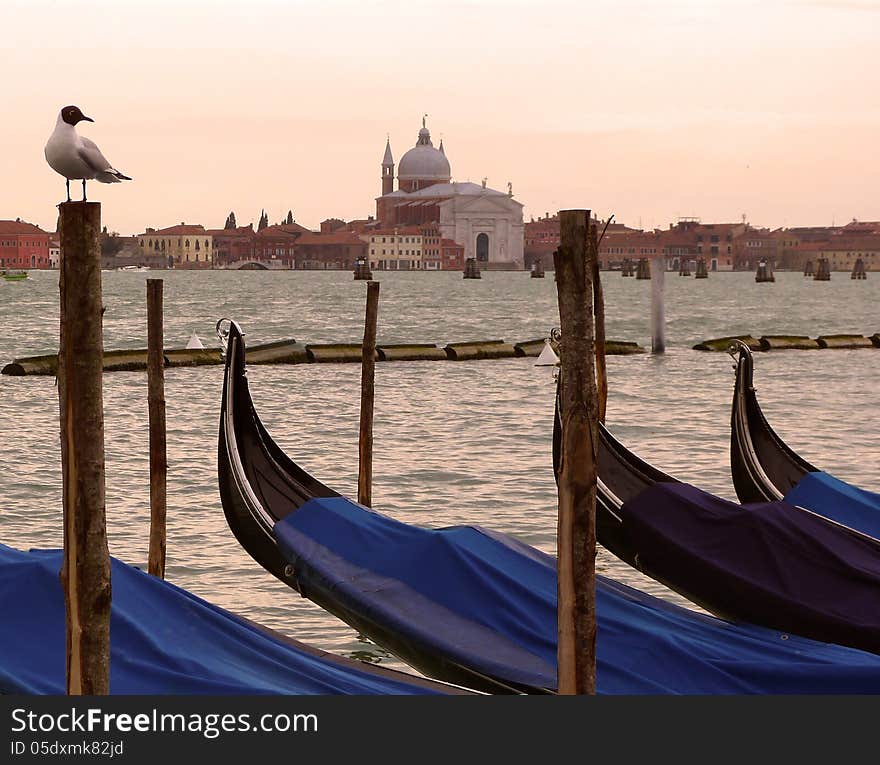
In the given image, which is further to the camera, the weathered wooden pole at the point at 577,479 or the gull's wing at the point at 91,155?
the gull's wing at the point at 91,155

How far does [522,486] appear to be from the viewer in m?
10.9

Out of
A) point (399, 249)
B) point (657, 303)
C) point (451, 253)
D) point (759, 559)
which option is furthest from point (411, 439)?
point (399, 249)

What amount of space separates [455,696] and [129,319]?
37433 millimetres

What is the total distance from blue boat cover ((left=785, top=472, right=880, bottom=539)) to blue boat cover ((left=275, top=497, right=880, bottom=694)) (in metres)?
1.26

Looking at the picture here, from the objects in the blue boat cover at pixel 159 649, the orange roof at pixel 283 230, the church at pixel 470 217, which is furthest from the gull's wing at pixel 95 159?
the orange roof at pixel 283 230

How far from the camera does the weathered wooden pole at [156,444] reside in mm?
7398

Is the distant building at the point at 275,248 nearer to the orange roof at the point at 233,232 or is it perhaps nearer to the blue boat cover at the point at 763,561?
the orange roof at the point at 233,232

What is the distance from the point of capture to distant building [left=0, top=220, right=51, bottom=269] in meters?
108

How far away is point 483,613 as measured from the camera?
17.2ft

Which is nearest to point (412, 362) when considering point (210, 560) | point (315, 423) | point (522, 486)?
point (315, 423)

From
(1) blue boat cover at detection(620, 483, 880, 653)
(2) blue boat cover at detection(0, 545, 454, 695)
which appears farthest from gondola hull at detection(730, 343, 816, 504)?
(2) blue boat cover at detection(0, 545, 454, 695)

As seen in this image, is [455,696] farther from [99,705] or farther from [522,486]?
[522,486]

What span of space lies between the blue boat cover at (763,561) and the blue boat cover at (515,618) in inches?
5.7

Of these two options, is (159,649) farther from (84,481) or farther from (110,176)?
(110,176)
